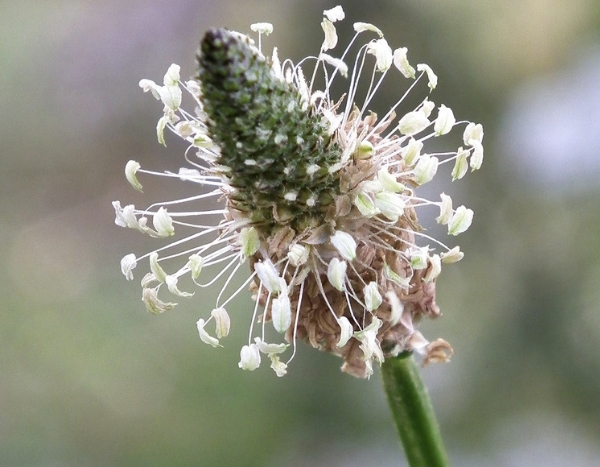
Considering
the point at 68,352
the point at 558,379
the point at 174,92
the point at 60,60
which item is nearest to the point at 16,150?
the point at 60,60

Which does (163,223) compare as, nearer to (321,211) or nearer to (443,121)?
(321,211)

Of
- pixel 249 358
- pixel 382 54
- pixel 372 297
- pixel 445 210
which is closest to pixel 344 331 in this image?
pixel 372 297

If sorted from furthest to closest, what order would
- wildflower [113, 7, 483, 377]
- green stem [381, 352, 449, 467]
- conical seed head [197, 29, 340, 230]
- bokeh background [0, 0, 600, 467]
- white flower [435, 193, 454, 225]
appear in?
bokeh background [0, 0, 600, 467] < green stem [381, 352, 449, 467] < white flower [435, 193, 454, 225] < wildflower [113, 7, 483, 377] < conical seed head [197, 29, 340, 230]

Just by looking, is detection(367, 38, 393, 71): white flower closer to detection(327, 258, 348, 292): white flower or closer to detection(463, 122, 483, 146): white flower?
detection(463, 122, 483, 146): white flower

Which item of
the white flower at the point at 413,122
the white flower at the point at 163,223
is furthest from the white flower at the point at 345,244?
the white flower at the point at 163,223

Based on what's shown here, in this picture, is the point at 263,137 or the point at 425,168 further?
the point at 425,168

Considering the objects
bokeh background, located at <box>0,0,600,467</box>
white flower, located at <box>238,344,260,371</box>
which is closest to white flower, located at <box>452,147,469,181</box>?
white flower, located at <box>238,344,260,371</box>
